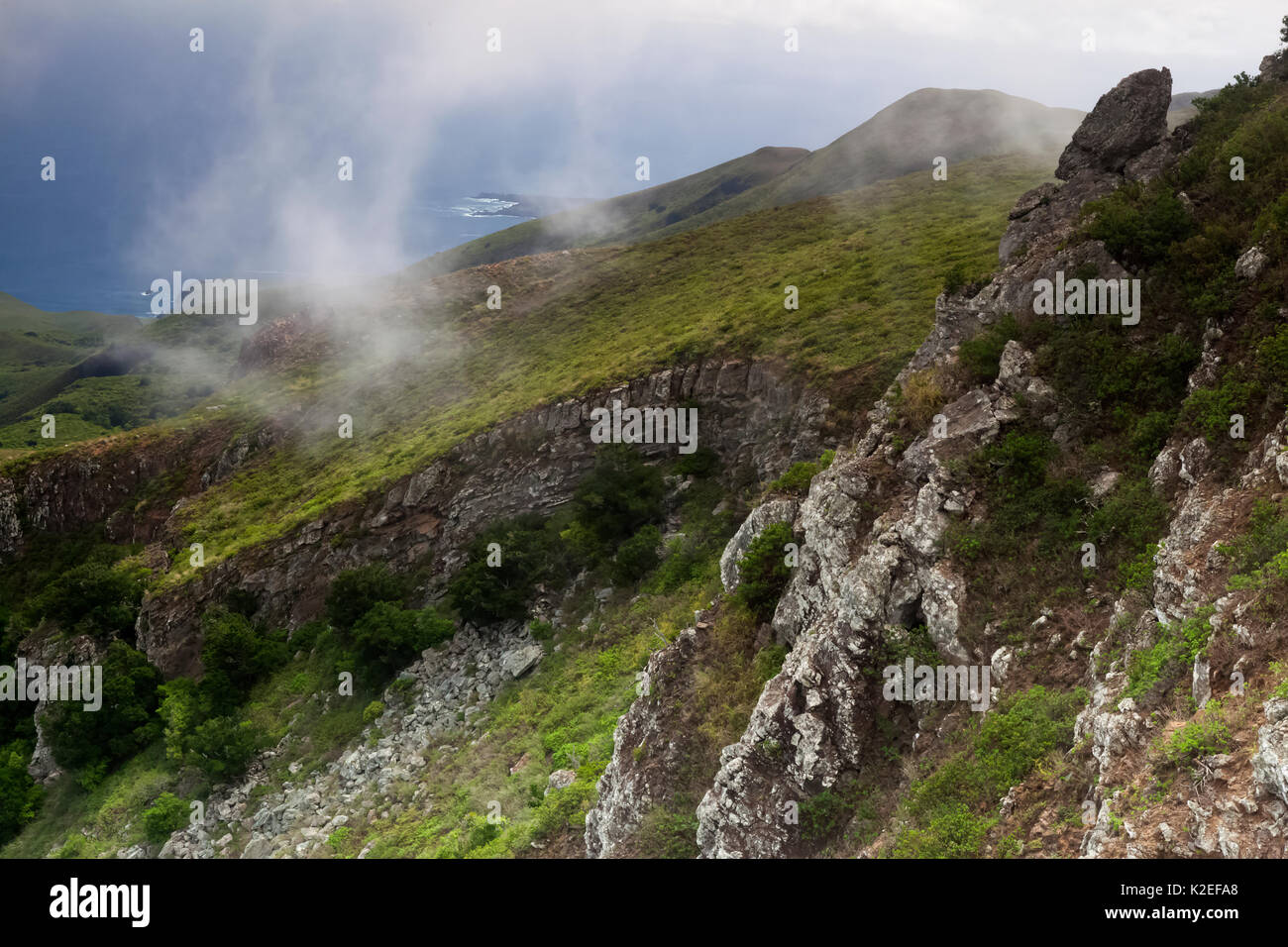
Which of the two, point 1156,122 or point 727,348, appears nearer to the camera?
point 1156,122

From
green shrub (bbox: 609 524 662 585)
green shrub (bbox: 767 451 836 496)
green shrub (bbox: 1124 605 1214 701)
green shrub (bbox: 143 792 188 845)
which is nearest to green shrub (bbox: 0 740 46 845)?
green shrub (bbox: 143 792 188 845)

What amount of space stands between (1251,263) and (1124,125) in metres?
12.6

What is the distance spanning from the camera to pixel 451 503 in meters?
40.7

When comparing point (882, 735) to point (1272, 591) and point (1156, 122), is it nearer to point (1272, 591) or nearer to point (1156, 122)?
point (1272, 591)

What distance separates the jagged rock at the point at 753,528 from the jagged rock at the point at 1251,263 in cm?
1152

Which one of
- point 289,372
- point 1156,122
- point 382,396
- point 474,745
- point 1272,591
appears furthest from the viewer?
point 289,372

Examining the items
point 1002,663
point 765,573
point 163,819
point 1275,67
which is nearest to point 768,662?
point 765,573

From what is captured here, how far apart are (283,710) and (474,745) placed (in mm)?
14075

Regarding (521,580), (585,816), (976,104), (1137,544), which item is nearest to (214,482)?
(521,580)

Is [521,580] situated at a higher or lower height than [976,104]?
lower

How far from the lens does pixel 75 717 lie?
34219mm

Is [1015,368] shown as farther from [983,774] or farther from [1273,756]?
[1273,756]

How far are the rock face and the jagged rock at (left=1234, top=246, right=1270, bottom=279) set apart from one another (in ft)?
79.1

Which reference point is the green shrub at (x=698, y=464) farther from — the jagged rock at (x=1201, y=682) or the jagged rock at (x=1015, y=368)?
the jagged rock at (x=1201, y=682)
